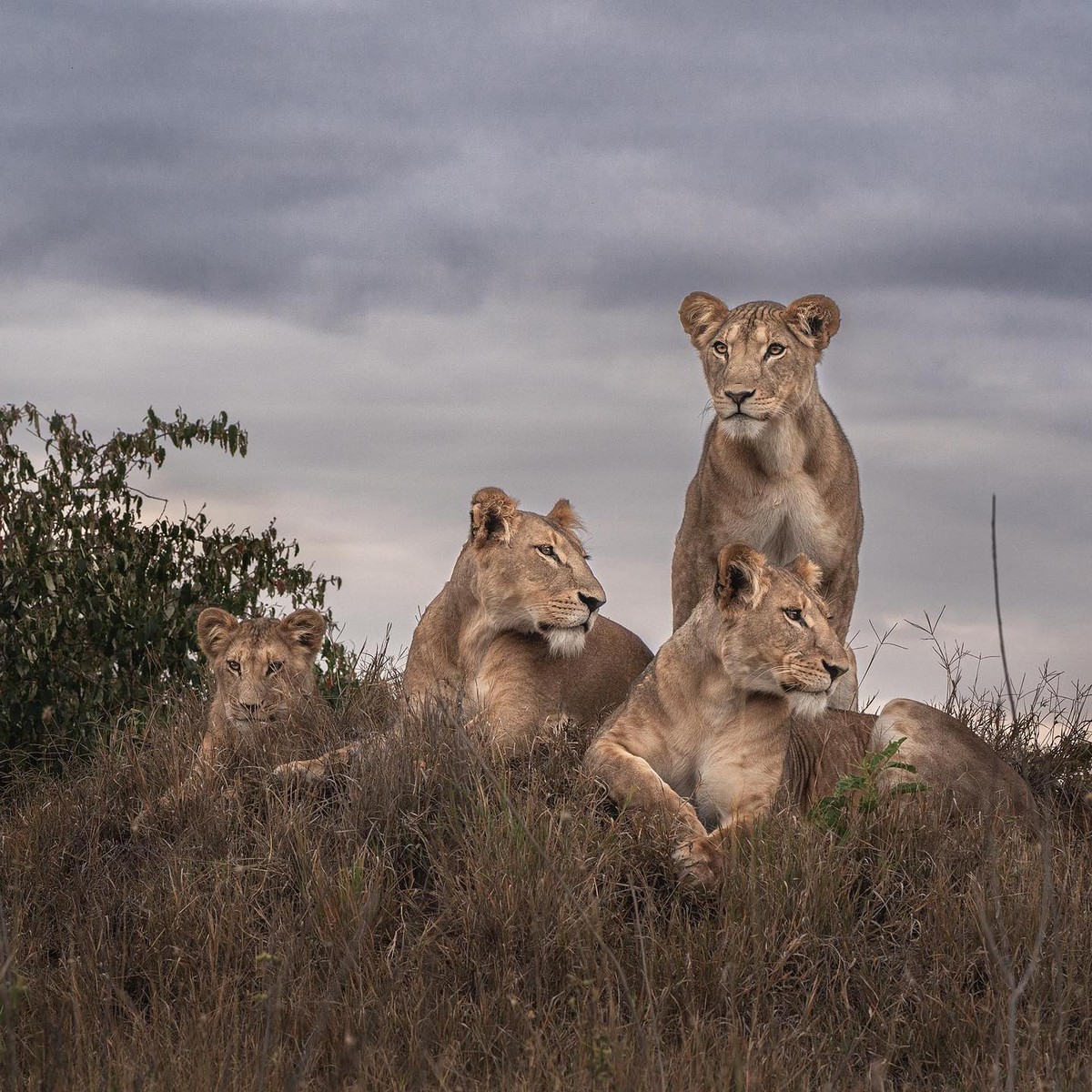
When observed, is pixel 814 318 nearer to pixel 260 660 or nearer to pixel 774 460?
pixel 774 460

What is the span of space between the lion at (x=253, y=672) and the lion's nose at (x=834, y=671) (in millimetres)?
2674

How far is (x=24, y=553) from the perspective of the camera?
9.36 m

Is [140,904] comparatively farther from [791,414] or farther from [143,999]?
[791,414]

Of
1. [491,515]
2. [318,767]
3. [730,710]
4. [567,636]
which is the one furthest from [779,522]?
[318,767]

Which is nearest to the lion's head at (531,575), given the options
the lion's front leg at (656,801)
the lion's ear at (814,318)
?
the lion's front leg at (656,801)

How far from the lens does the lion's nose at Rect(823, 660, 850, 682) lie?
5.84 meters

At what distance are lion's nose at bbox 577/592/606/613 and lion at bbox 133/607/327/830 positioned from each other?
58.8 inches

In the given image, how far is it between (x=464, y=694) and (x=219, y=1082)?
9.45ft

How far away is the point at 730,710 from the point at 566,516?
5.83ft

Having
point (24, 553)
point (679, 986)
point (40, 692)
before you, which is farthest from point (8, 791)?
point (679, 986)

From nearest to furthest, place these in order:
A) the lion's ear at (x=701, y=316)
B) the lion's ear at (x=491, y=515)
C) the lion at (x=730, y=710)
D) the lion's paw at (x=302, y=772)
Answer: the lion at (x=730, y=710) → the lion's paw at (x=302, y=772) → the lion's ear at (x=491, y=515) → the lion's ear at (x=701, y=316)

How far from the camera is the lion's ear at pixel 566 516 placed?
7.37 m

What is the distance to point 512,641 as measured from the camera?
6.95m

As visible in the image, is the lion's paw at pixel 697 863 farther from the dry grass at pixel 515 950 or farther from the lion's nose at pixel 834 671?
the lion's nose at pixel 834 671
